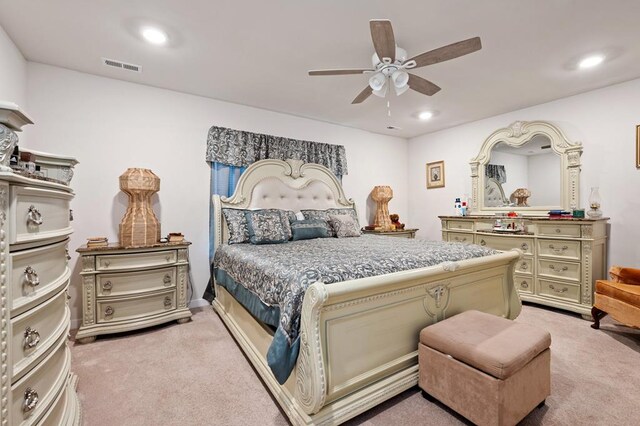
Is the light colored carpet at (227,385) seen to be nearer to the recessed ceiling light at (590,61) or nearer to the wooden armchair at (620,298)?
the wooden armchair at (620,298)

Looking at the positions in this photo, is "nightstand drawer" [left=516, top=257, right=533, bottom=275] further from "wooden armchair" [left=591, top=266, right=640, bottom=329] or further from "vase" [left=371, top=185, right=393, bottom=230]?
"vase" [left=371, top=185, right=393, bottom=230]

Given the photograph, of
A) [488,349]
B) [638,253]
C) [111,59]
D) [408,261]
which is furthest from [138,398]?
[638,253]

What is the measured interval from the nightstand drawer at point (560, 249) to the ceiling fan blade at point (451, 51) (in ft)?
8.84

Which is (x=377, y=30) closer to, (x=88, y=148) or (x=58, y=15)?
(x=58, y=15)

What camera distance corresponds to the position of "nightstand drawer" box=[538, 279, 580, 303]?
3.21 meters

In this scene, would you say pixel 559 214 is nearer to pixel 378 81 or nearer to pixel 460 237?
pixel 460 237

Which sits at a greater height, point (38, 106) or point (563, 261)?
point (38, 106)

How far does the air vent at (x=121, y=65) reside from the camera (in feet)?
8.89

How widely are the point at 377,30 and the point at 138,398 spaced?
8.96 feet

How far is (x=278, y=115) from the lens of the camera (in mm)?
4129

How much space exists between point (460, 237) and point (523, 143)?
155 cm

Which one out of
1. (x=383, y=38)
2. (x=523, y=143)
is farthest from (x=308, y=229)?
(x=523, y=143)

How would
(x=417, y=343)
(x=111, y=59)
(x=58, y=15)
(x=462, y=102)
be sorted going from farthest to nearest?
(x=462, y=102) → (x=111, y=59) → (x=58, y=15) → (x=417, y=343)

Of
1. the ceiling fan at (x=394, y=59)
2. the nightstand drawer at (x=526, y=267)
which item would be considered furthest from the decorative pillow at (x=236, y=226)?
the nightstand drawer at (x=526, y=267)
